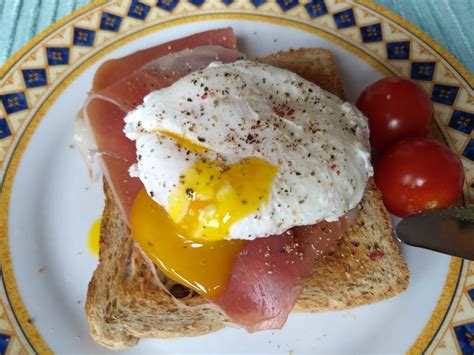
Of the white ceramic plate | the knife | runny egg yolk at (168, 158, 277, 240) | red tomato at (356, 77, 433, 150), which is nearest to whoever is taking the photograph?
runny egg yolk at (168, 158, 277, 240)

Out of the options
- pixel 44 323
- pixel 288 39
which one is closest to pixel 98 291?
pixel 44 323

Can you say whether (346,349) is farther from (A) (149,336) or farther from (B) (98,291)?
(B) (98,291)

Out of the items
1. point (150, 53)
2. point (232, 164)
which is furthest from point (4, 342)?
point (150, 53)

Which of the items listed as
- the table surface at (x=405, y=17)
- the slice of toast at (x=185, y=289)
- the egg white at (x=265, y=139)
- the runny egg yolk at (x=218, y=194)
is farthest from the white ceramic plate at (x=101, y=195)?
the runny egg yolk at (x=218, y=194)

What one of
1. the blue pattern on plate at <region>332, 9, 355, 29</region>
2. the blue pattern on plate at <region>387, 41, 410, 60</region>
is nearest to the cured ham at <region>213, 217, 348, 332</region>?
the blue pattern on plate at <region>387, 41, 410, 60</region>

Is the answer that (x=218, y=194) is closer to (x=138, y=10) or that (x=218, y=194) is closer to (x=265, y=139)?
(x=265, y=139)

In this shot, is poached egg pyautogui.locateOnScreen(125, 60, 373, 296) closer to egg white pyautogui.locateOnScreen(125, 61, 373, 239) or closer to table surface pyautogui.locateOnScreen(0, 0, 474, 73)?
egg white pyautogui.locateOnScreen(125, 61, 373, 239)
